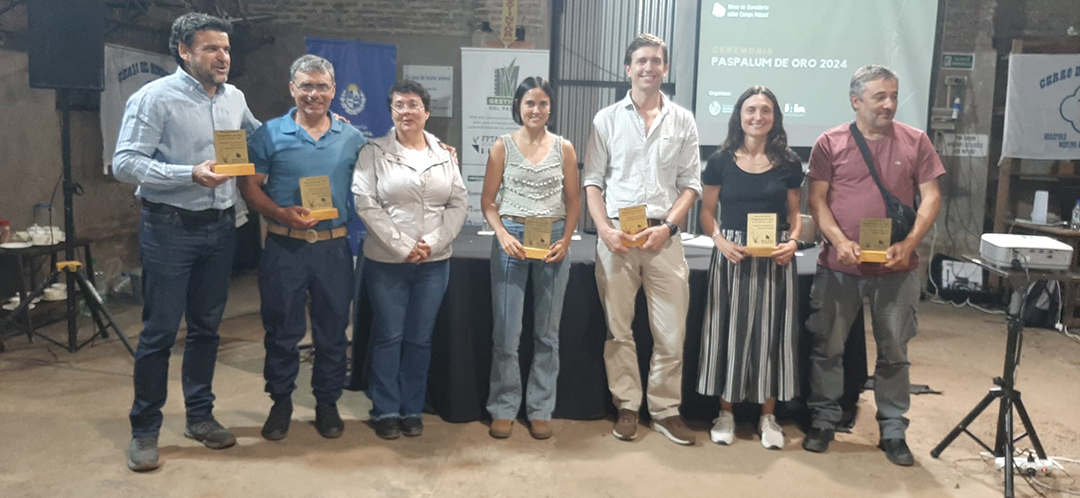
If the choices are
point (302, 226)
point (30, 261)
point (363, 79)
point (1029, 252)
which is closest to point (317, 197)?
point (302, 226)

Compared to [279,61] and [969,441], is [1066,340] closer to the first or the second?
[969,441]

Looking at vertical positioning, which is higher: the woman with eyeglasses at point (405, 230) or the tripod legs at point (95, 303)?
the woman with eyeglasses at point (405, 230)

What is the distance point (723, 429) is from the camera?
9.98ft

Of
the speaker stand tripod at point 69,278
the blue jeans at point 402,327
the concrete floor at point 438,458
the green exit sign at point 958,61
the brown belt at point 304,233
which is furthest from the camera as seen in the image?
the green exit sign at point 958,61

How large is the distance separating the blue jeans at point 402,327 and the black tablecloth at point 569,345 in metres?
0.16

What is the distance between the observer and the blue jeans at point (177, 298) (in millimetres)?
2553

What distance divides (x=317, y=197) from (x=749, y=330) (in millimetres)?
1676

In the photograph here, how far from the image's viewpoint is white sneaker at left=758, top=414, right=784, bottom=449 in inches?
117

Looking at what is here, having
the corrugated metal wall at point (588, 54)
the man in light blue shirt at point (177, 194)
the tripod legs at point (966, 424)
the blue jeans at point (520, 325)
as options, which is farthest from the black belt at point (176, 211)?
the corrugated metal wall at point (588, 54)

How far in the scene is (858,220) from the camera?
9.11ft

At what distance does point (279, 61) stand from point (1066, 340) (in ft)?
21.6

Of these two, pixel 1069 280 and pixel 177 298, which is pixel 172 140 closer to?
pixel 177 298

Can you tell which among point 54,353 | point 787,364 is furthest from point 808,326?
point 54,353

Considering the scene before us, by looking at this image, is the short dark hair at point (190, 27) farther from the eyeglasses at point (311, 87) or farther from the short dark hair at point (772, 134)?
the short dark hair at point (772, 134)
